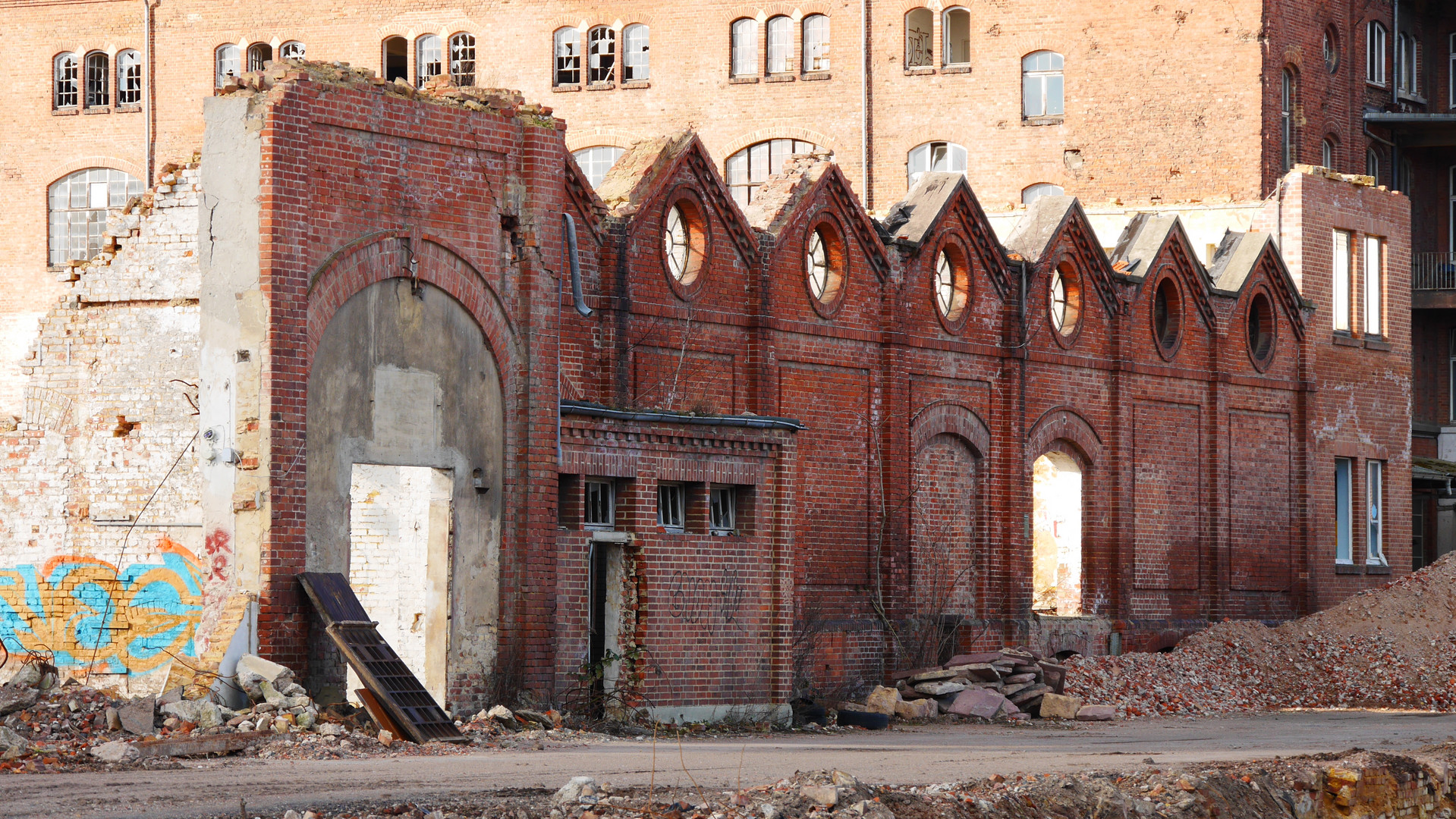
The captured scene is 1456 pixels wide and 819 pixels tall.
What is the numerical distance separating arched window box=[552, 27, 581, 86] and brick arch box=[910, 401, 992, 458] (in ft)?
68.1

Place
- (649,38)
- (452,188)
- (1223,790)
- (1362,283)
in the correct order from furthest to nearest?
(649,38)
(1362,283)
(452,188)
(1223,790)

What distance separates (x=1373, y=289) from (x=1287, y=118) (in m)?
5.89

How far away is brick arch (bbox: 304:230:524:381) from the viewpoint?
1697cm

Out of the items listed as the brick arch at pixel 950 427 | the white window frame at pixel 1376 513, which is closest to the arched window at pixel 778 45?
the white window frame at pixel 1376 513

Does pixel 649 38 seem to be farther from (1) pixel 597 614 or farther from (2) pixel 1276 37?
(1) pixel 597 614

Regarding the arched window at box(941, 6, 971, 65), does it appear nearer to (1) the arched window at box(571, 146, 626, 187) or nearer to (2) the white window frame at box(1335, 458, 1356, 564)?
(1) the arched window at box(571, 146, 626, 187)

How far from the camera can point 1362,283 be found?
34312mm

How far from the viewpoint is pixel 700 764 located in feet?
49.4

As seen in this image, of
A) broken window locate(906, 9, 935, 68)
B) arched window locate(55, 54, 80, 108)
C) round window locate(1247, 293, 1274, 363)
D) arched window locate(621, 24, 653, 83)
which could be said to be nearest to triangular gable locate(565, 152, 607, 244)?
round window locate(1247, 293, 1274, 363)

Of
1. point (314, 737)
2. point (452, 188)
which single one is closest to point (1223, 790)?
point (314, 737)

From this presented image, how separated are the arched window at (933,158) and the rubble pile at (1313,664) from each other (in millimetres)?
14289

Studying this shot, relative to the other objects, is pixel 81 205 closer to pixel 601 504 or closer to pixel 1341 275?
pixel 1341 275

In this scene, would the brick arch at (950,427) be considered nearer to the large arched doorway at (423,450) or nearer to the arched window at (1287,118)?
the large arched doorway at (423,450)

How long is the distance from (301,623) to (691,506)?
528 cm
